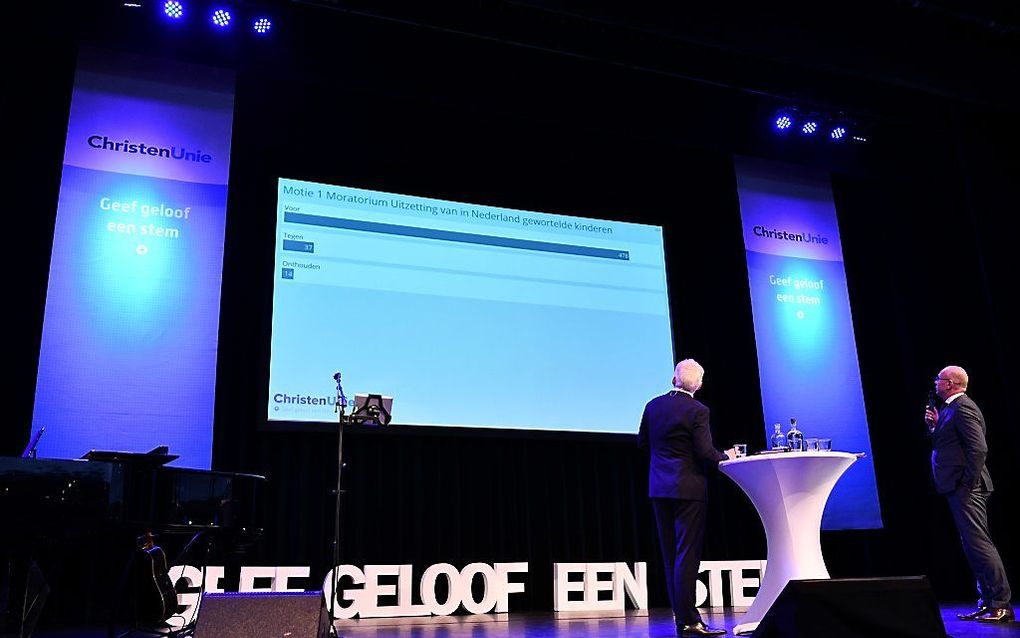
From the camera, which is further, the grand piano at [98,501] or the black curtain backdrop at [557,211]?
the black curtain backdrop at [557,211]

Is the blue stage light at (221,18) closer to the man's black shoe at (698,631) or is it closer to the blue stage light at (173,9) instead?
the blue stage light at (173,9)

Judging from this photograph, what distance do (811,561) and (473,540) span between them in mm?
2559

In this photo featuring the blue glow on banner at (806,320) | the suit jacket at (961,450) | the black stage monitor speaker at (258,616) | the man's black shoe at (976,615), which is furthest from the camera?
the blue glow on banner at (806,320)

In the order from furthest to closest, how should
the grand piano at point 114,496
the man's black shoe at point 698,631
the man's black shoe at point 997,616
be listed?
1. the man's black shoe at point 997,616
2. the man's black shoe at point 698,631
3. the grand piano at point 114,496

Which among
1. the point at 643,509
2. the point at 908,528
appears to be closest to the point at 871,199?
the point at 908,528

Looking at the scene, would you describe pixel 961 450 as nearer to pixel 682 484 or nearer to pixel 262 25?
pixel 682 484

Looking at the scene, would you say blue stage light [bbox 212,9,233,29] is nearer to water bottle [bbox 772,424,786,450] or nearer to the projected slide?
the projected slide

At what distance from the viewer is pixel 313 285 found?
5.61m

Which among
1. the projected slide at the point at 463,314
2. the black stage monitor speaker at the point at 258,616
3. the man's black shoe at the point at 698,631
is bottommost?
the man's black shoe at the point at 698,631

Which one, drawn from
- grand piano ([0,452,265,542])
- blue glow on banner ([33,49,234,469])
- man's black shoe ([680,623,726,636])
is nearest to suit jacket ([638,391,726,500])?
man's black shoe ([680,623,726,636])

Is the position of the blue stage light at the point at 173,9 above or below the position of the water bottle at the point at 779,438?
above

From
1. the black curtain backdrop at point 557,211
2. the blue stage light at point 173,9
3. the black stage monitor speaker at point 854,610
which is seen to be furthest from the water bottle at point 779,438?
the blue stage light at point 173,9

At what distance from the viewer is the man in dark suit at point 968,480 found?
14.8 feet

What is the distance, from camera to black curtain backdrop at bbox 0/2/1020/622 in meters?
5.49
